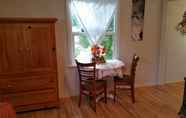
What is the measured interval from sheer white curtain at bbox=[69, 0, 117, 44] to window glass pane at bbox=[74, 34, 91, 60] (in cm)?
17

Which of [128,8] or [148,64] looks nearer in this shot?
[128,8]

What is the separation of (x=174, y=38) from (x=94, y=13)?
2.32 m

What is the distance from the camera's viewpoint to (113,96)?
12.0 feet

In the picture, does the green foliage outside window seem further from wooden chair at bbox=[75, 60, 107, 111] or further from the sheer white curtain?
wooden chair at bbox=[75, 60, 107, 111]

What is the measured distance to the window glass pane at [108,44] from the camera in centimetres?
391

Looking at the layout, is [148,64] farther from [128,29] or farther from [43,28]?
[43,28]

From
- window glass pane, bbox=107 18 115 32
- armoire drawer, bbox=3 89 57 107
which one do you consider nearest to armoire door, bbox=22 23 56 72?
armoire drawer, bbox=3 89 57 107

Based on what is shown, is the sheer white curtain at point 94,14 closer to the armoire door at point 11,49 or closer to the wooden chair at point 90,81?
the wooden chair at point 90,81

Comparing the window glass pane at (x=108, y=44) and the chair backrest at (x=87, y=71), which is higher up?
the window glass pane at (x=108, y=44)

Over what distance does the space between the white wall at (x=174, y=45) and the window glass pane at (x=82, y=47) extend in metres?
1.96

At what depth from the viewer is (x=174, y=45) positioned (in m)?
4.46

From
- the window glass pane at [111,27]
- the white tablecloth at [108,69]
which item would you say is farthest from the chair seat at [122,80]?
the window glass pane at [111,27]

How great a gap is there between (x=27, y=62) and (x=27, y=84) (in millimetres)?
387

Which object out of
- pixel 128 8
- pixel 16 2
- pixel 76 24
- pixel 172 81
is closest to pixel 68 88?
pixel 76 24
